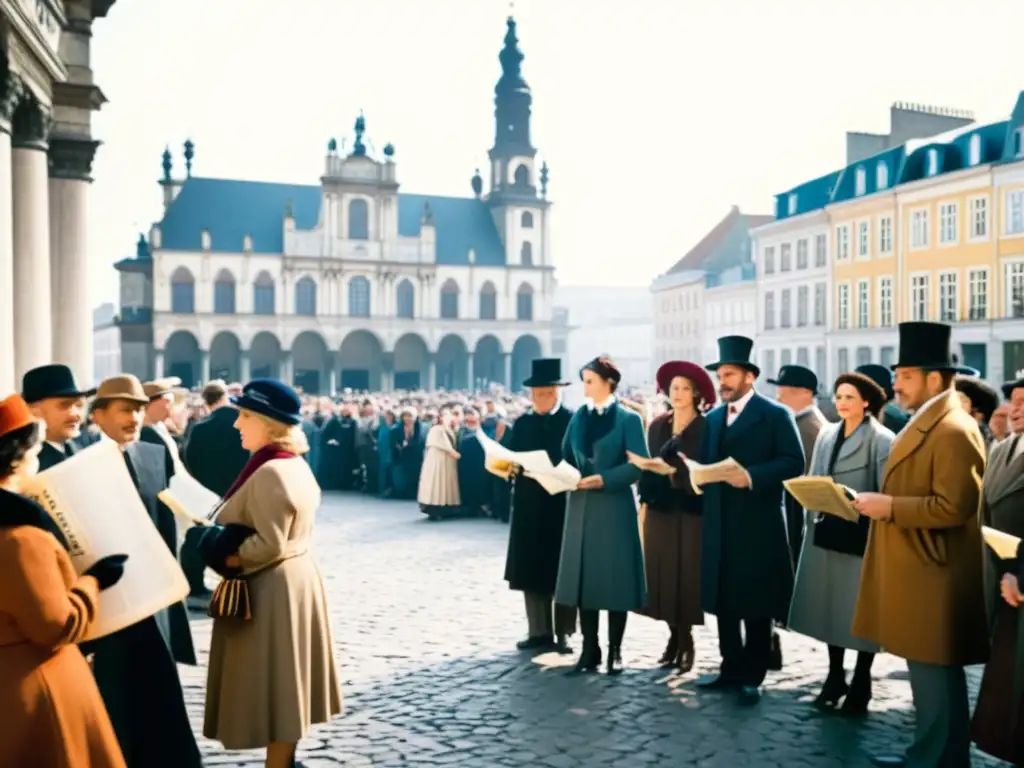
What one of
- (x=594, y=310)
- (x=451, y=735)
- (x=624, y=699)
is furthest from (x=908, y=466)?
(x=594, y=310)

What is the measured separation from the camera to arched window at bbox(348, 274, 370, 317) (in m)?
64.8

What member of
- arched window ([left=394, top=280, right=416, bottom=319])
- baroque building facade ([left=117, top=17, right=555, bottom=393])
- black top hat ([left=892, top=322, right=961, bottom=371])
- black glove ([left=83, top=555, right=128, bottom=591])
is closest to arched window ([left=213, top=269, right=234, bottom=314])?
baroque building facade ([left=117, top=17, right=555, bottom=393])

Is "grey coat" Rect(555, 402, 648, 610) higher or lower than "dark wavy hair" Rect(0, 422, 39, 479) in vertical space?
lower

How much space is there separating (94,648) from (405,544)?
8515 millimetres

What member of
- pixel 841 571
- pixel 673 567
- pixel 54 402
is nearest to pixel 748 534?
pixel 841 571

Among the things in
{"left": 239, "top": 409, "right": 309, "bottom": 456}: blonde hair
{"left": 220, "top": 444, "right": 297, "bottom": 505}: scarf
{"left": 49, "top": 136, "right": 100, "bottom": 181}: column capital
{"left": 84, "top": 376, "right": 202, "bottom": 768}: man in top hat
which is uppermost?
{"left": 49, "top": 136, "right": 100, "bottom": 181}: column capital

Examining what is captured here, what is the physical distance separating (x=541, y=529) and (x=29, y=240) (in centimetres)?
931

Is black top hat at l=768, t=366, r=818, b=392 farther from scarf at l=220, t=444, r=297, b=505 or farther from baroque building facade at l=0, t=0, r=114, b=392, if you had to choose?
baroque building facade at l=0, t=0, r=114, b=392

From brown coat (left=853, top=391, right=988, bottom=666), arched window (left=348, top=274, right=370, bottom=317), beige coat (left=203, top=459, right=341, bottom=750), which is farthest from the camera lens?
arched window (left=348, top=274, right=370, bottom=317)

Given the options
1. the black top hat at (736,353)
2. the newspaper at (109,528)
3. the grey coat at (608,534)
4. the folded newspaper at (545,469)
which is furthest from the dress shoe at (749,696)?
the newspaper at (109,528)

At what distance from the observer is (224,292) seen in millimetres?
62156

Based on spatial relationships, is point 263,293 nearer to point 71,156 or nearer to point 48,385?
point 71,156

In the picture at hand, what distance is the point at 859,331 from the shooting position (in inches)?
1673

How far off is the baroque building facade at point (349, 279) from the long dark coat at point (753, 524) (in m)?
56.2
